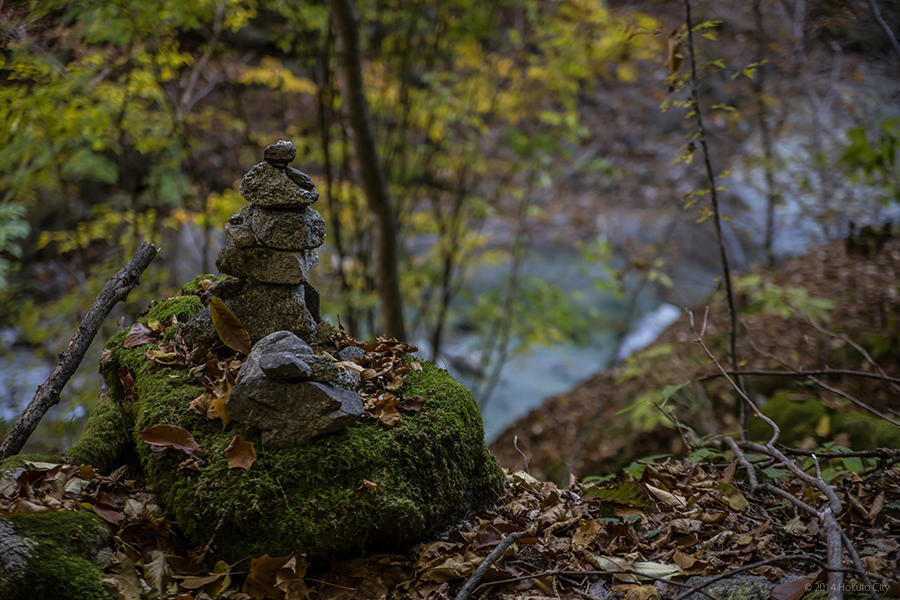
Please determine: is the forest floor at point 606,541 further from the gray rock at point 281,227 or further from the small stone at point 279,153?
the small stone at point 279,153

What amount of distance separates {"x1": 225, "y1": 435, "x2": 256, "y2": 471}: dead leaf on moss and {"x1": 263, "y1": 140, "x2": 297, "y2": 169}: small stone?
3.70ft

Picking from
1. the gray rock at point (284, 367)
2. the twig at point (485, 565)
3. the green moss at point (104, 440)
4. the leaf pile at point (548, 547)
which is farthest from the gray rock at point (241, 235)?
the twig at point (485, 565)

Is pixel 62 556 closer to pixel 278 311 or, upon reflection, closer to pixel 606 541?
pixel 278 311

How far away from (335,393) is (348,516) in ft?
1.51

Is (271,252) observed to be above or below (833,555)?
above

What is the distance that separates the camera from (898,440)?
3.44m

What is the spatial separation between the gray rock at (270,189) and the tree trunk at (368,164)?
7.27 feet

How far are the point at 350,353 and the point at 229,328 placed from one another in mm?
566

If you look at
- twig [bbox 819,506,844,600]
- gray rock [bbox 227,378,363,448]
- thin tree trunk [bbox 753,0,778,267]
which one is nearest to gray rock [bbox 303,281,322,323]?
gray rock [bbox 227,378,363,448]

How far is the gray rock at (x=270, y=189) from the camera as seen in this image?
7.29 feet

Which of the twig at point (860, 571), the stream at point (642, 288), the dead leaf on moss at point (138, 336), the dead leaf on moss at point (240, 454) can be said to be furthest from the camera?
the stream at point (642, 288)

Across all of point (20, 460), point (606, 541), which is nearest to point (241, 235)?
point (20, 460)

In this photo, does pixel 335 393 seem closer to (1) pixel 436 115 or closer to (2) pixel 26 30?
(2) pixel 26 30

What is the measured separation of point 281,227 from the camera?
7.41 ft
